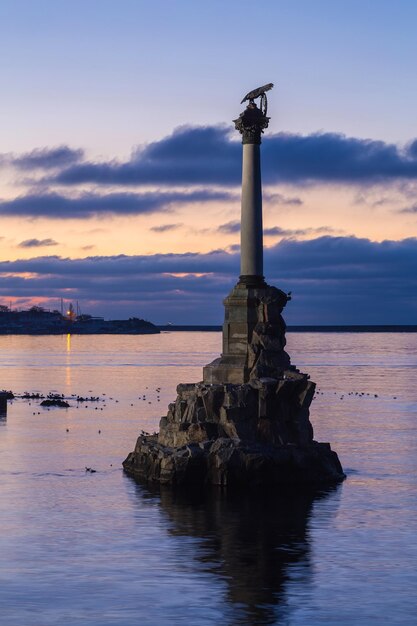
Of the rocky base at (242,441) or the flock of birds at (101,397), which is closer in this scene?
the rocky base at (242,441)

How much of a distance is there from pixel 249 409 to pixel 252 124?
432 inches

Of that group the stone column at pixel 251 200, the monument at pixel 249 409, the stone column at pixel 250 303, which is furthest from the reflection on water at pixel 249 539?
the stone column at pixel 251 200

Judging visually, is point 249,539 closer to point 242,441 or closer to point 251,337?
point 242,441

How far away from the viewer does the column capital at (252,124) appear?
42.3m

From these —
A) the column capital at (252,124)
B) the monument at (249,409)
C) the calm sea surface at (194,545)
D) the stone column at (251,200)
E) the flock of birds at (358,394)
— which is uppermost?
the column capital at (252,124)

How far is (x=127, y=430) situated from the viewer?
57594mm

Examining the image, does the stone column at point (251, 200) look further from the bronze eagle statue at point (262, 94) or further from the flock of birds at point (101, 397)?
the flock of birds at point (101, 397)

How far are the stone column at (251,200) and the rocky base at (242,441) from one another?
4733 millimetres

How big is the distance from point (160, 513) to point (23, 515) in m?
3.84

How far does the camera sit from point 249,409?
125 feet

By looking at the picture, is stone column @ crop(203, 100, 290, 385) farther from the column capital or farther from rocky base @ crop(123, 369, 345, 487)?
rocky base @ crop(123, 369, 345, 487)

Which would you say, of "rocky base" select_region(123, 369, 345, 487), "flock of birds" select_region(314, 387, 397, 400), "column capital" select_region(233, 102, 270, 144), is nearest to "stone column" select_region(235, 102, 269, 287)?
"column capital" select_region(233, 102, 270, 144)

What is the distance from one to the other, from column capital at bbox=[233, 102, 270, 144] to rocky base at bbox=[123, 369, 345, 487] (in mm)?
9039

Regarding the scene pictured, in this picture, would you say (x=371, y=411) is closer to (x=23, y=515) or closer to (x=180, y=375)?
(x=23, y=515)
